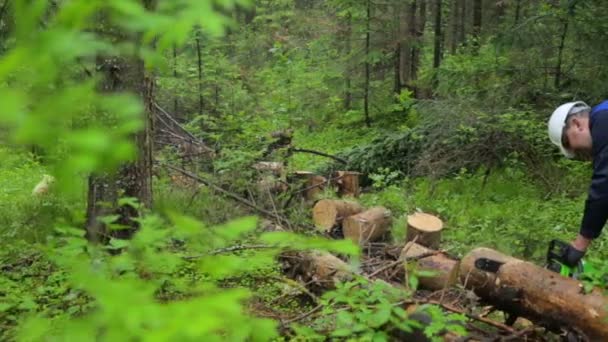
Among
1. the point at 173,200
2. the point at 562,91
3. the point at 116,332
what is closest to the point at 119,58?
the point at 173,200

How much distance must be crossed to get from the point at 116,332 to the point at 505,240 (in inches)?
237

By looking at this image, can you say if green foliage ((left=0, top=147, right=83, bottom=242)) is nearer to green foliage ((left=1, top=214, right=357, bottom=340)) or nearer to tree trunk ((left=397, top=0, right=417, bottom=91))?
green foliage ((left=1, top=214, right=357, bottom=340))

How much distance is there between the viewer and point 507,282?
4395mm

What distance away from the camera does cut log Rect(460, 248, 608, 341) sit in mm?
3879

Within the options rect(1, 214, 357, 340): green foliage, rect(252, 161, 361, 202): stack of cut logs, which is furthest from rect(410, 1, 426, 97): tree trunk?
rect(1, 214, 357, 340): green foliage

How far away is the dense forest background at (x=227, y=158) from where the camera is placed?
1.31 m

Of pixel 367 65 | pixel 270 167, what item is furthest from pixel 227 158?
pixel 367 65

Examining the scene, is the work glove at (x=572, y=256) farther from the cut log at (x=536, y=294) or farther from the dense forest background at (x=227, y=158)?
the dense forest background at (x=227, y=158)

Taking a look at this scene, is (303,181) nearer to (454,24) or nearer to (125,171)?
(125,171)

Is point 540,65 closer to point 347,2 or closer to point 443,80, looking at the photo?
point 443,80

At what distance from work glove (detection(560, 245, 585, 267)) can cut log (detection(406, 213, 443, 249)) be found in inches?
91.2

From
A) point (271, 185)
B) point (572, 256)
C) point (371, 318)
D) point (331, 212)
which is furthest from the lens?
point (271, 185)

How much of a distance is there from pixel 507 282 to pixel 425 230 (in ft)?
6.70

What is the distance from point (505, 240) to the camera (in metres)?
6.55
